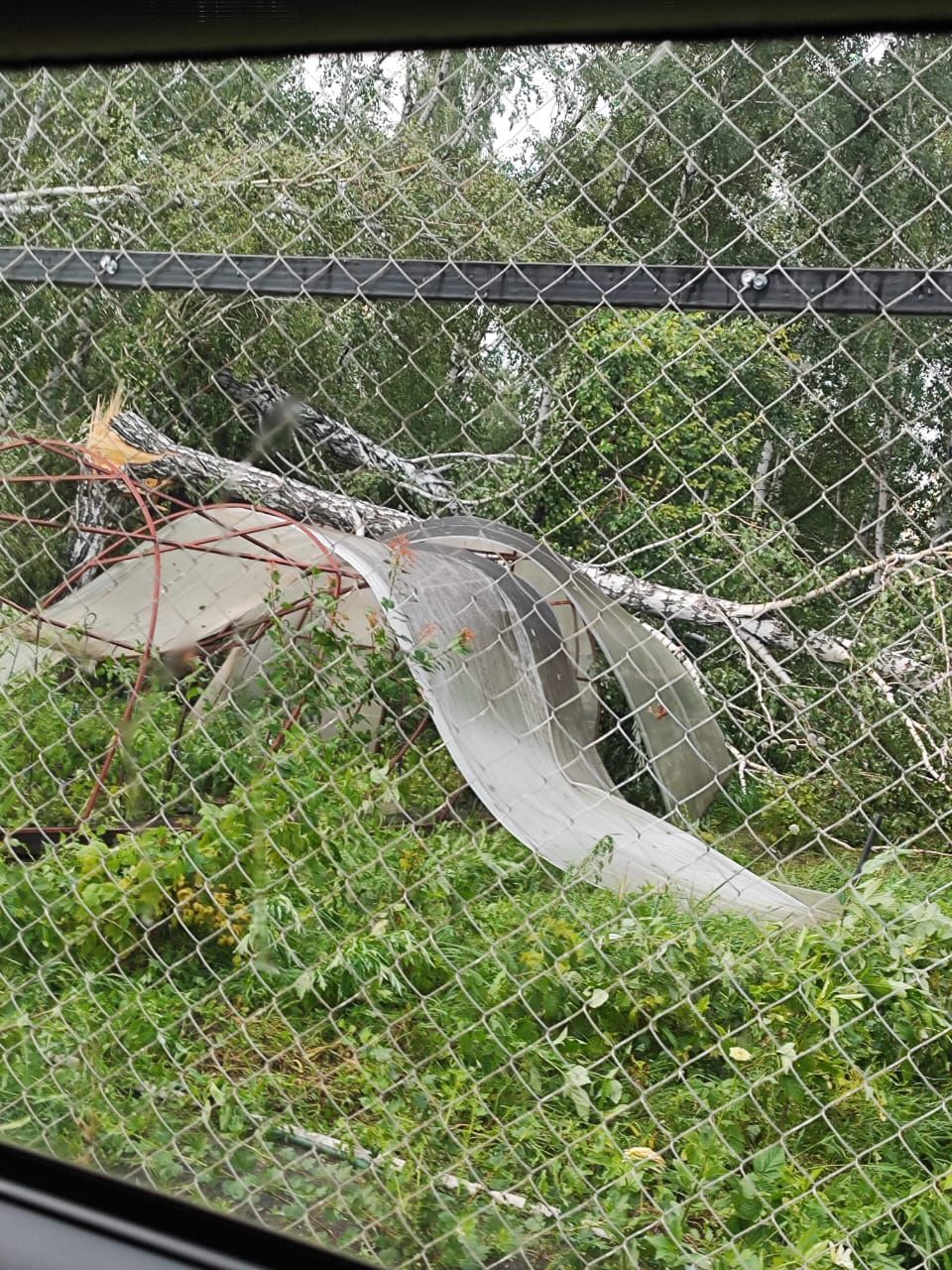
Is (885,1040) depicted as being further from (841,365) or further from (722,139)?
(722,139)

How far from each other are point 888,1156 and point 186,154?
622 centimetres

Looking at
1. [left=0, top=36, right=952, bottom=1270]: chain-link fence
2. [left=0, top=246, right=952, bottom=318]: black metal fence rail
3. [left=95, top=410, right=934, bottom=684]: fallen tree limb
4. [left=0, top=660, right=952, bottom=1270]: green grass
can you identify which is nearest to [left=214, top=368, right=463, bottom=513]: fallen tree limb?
[left=0, top=36, right=952, bottom=1270]: chain-link fence

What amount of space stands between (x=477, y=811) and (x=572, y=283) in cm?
268

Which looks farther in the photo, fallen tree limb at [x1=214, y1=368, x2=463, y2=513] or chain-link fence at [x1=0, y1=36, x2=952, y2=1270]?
fallen tree limb at [x1=214, y1=368, x2=463, y2=513]

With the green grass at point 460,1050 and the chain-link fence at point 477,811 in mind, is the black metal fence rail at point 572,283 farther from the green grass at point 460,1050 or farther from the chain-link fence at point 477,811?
the green grass at point 460,1050

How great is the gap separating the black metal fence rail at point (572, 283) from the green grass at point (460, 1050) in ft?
2.98

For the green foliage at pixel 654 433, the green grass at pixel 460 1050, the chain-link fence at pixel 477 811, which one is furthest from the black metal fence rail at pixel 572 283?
the green foliage at pixel 654 433

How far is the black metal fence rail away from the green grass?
907 millimetres

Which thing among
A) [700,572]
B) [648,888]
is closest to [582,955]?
[648,888]

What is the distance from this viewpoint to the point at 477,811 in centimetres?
438

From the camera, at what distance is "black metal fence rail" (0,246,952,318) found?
1857 mm

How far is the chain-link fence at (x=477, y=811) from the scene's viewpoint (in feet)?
6.63

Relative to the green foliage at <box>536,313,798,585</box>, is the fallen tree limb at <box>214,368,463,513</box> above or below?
above

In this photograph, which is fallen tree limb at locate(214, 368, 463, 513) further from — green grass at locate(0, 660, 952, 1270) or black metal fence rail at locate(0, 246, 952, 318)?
black metal fence rail at locate(0, 246, 952, 318)
